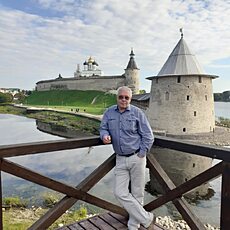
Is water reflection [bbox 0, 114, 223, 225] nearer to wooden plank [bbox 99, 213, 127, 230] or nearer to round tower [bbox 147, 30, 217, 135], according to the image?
wooden plank [bbox 99, 213, 127, 230]

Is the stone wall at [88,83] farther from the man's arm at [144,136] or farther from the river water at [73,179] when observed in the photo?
the man's arm at [144,136]

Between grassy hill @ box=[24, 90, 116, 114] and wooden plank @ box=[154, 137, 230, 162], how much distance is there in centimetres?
3710

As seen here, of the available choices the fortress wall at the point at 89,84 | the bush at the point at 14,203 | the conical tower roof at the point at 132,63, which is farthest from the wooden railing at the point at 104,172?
the fortress wall at the point at 89,84

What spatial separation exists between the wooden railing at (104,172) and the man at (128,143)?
14 centimetres

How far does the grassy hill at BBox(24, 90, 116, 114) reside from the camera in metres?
42.3

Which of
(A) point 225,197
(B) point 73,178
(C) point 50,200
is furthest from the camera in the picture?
(B) point 73,178

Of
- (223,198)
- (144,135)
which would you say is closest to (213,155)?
(223,198)

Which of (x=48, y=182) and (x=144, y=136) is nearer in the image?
(x=48, y=182)

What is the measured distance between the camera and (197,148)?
1878mm

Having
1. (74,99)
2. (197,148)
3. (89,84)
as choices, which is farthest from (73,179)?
(89,84)

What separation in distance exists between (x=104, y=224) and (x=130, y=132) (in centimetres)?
97

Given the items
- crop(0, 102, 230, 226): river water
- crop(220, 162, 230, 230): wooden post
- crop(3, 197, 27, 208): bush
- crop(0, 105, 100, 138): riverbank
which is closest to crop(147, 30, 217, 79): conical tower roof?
crop(0, 105, 100, 138): riverbank

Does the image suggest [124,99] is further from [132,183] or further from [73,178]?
[73,178]

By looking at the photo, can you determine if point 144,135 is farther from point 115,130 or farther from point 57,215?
point 57,215
